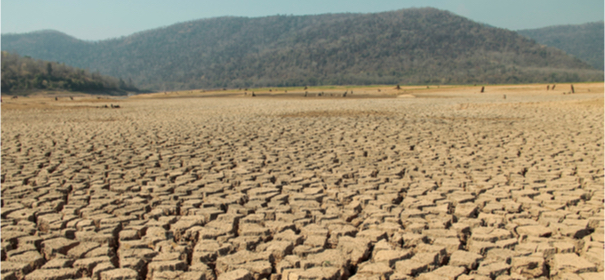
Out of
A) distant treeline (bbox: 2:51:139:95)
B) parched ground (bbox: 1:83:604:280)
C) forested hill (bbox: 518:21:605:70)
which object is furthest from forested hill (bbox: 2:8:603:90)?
parched ground (bbox: 1:83:604:280)

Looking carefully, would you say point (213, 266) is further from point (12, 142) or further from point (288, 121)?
point (288, 121)

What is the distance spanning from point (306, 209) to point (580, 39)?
212909 millimetres

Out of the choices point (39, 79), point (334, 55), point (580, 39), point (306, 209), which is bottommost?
point (306, 209)

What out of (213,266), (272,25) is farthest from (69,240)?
(272,25)

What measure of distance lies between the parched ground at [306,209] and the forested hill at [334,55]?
7839 cm

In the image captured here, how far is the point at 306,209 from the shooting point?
3826mm

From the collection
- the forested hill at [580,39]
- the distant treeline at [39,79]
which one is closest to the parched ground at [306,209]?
the distant treeline at [39,79]

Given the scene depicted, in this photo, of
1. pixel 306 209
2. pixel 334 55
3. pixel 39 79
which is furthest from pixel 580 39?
pixel 306 209

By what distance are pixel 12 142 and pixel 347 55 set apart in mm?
115225

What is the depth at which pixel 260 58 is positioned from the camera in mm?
131000

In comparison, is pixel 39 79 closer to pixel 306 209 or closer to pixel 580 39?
pixel 306 209

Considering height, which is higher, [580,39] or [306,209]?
[580,39]

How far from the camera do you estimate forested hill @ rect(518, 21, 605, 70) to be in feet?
534

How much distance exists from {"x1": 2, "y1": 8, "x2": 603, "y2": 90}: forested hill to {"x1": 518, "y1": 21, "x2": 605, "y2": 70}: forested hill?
191ft
